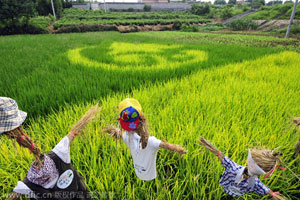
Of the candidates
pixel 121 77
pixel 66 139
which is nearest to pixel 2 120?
pixel 66 139

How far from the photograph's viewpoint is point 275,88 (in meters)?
2.04

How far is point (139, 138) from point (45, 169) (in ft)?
1.13

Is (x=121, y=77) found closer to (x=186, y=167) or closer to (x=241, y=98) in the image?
(x=241, y=98)

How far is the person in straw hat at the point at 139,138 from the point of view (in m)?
0.56

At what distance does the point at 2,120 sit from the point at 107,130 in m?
0.35

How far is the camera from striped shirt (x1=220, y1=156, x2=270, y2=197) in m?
0.55

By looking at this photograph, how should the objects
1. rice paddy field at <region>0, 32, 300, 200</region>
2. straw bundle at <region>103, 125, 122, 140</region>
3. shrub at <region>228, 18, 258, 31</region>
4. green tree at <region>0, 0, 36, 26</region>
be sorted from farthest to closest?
shrub at <region>228, 18, 258, 31</region>
green tree at <region>0, 0, 36, 26</region>
rice paddy field at <region>0, 32, 300, 200</region>
straw bundle at <region>103, 125, 122, 140</region>

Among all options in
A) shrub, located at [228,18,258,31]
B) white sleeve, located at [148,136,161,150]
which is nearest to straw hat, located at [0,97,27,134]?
white sleeve, located at [148,136,161,150]

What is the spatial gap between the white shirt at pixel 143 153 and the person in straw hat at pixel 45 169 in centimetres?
19

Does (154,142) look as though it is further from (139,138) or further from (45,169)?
(45,169)

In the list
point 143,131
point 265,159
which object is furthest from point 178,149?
point 265,159

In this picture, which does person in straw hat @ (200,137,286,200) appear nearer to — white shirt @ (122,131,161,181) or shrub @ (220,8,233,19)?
white shirt @ (122,131,161,181)

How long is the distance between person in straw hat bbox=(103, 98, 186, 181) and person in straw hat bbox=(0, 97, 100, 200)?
164 mm

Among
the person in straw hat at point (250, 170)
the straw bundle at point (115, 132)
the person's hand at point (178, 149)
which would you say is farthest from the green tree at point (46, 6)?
the person in straw hat at point (250, 170)
